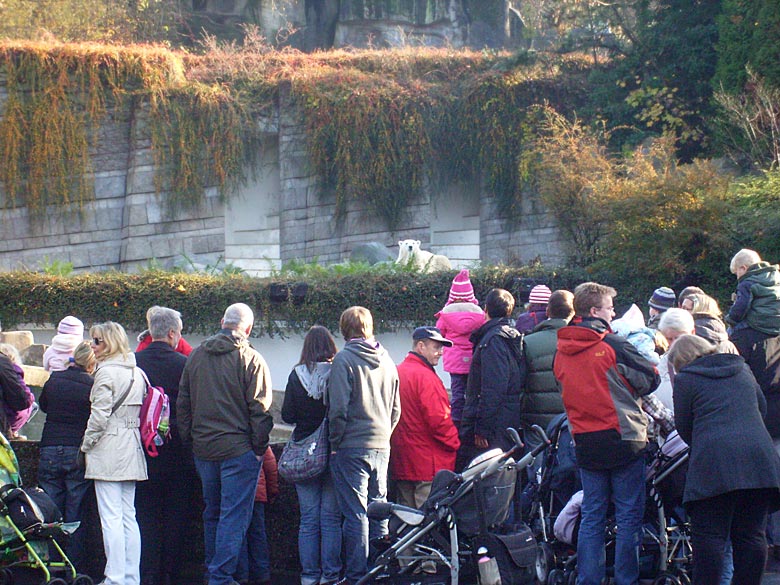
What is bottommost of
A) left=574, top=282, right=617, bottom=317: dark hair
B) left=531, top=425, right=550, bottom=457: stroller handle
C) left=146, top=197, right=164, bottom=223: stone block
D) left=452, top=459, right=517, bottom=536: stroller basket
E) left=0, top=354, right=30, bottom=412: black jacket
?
left=452, top=459, right=517, bottom=536: stroller basket

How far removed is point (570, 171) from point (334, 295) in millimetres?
4146

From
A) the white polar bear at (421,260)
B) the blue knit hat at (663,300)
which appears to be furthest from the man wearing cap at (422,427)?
the white polar bear at (421,260)

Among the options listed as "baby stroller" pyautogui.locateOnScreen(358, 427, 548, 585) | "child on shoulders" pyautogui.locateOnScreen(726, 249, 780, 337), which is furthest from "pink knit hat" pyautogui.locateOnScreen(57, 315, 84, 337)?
"child on shoulders" pyautogui.locateOnScreen(726, 249, 780, 337)

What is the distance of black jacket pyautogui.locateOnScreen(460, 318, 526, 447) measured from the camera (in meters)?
6.43

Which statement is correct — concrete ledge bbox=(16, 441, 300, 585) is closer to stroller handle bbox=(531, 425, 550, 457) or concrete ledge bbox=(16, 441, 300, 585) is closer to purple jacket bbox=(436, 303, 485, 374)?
purple jacket bbox=(436, 303, 485, 374)

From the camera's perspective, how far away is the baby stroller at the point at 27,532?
19.4 ft

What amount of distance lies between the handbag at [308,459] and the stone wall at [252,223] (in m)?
11.9

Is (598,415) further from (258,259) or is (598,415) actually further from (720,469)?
(258,259)

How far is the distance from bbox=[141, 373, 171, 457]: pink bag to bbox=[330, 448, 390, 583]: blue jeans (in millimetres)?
1204

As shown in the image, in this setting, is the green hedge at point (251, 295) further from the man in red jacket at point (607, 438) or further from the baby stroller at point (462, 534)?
the baby stroller at point (462, 534)

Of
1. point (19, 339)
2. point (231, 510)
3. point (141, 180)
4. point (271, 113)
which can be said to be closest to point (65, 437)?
point (231, 510)

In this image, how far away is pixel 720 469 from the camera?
16.3 feet

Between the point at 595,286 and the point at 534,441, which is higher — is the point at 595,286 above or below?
above

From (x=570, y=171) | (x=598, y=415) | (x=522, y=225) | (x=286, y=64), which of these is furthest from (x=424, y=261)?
(x=598, y=415)
